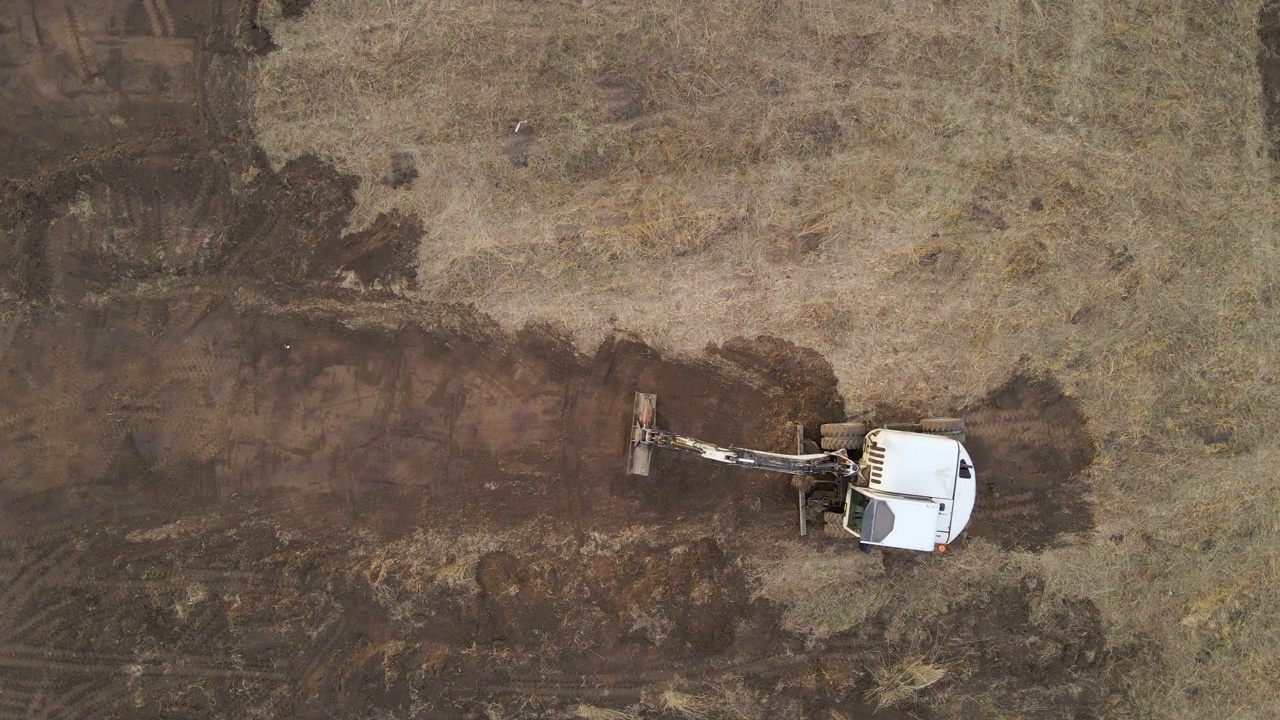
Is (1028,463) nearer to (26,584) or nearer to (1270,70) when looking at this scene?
(1270,70)

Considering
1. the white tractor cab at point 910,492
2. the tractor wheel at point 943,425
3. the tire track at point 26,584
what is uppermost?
the tractor wheel at point 943,425

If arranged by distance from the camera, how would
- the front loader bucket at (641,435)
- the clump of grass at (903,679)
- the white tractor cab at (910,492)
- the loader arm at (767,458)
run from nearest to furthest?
the white tractor cab at (910,492)
the loader arm at (767,458)
the front loader bucket at (641,435)
the clump of grass at (903,679)

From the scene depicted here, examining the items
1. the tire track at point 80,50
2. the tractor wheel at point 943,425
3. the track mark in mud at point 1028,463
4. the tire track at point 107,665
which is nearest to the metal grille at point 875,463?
the tractor wheel at point 943,425

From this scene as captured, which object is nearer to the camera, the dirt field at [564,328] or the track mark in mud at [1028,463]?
the dirt field at [564,328]

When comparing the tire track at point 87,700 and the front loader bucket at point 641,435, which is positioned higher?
the front loader bucket at point 641,435

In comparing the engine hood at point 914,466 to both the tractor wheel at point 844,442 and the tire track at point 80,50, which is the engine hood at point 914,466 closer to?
the tractor wheel at point 844,442

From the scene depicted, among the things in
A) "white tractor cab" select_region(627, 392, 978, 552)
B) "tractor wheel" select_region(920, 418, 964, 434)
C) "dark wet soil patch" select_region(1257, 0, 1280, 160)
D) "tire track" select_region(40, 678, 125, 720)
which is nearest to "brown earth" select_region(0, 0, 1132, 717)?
"tire track" select_region(40, 678, 125, 720)

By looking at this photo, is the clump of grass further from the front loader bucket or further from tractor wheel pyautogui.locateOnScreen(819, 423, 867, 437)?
the front loader bucket
